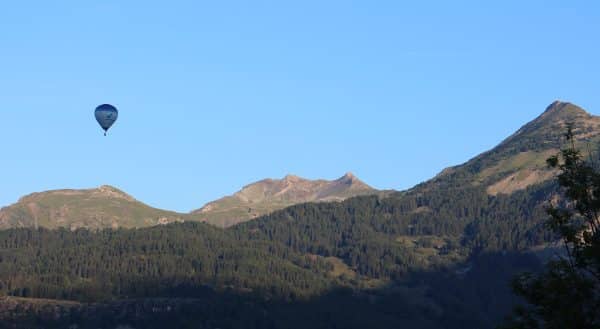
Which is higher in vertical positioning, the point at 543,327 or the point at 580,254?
the point at 580,254

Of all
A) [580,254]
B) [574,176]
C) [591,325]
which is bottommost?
[591,325]

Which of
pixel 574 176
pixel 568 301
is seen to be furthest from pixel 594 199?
pixel 568 301

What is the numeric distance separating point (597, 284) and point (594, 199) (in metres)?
5.82

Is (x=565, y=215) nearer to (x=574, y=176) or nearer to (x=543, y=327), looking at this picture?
(x=574, y=176)

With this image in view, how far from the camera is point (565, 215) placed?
7700cm

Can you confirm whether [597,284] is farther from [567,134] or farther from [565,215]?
[567,134]

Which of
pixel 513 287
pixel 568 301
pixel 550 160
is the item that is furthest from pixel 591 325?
pixel 550 160

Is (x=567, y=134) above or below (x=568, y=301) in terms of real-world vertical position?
above

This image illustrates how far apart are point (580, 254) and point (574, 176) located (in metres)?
6.00

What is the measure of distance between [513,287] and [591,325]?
26.0 ft

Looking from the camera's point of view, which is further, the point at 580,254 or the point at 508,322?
the point at 508,322

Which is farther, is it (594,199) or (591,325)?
(594,199)

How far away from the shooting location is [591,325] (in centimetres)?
7125

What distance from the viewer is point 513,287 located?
7806cm
